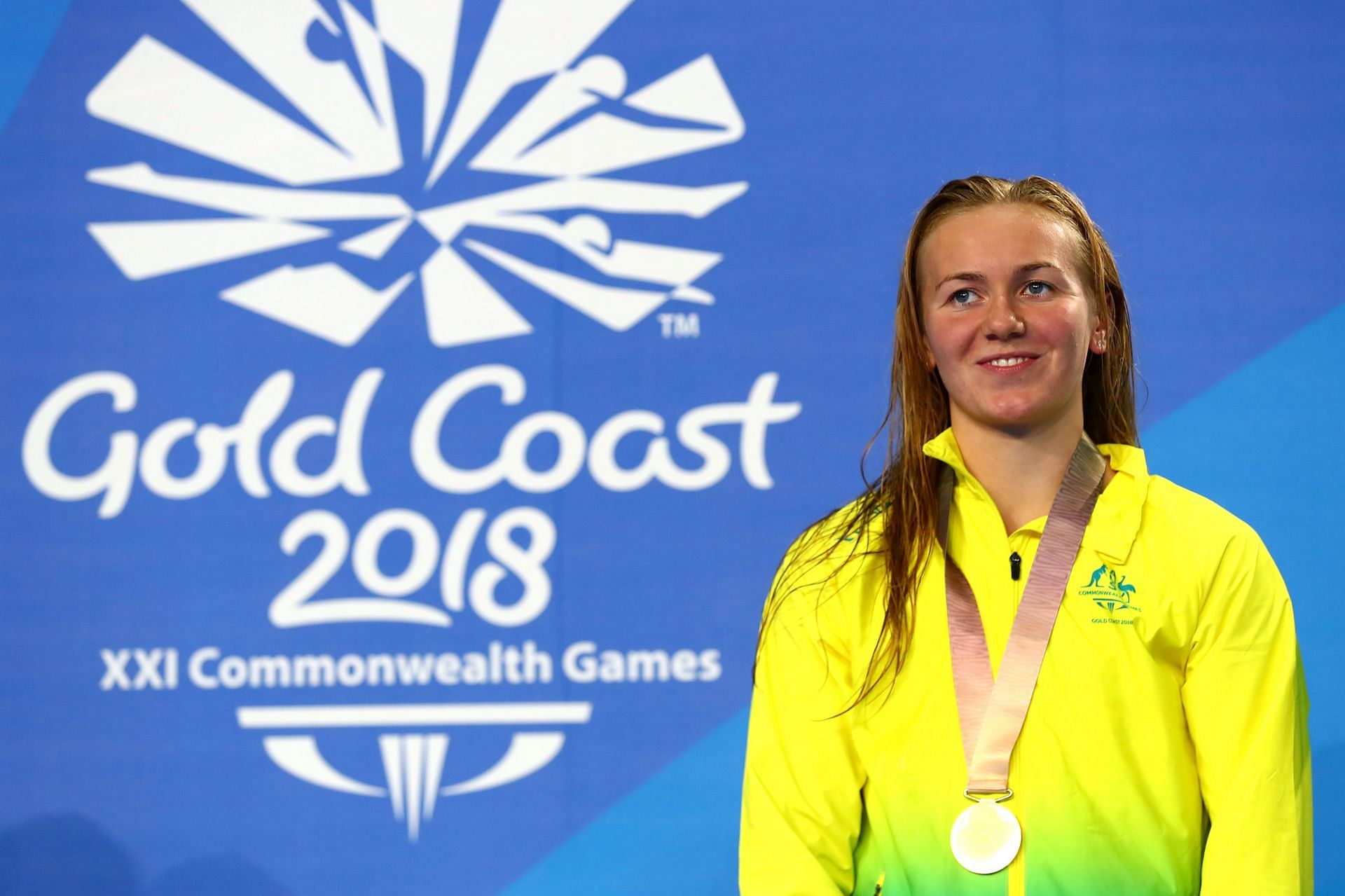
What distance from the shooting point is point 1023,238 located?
1263 mm

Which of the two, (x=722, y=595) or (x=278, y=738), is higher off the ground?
(x=722, y=595)

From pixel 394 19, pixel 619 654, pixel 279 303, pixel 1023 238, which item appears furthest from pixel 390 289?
pixel 1023 238

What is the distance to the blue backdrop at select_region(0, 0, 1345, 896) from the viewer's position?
2.71 m

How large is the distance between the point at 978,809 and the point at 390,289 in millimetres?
1952

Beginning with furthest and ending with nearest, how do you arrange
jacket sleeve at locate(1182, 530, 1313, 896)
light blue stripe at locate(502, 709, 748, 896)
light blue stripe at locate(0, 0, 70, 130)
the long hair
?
light blue stripe at locate(0, 0, 70, 130) → light blue stripe at locate(502, 709, 748, 896) → the long hair → jacket sleeve at locate(1182, 530, 1313, 896)

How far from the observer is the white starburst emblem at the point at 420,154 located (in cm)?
277

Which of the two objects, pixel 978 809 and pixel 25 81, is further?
pixel 25 81

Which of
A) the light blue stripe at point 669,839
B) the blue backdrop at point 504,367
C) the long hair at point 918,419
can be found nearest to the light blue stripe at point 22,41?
the blue backdrop at point 504,367

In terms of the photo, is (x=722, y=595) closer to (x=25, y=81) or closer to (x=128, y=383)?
(x=128, y=383)

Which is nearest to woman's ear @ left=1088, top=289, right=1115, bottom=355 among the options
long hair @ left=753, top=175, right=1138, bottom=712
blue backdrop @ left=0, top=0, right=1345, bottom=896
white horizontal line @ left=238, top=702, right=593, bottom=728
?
long hair @ left=753, top=175, right=1138, bottom=712

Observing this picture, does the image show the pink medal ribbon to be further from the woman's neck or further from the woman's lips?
the woman's lips

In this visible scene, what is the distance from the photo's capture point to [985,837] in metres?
1.18

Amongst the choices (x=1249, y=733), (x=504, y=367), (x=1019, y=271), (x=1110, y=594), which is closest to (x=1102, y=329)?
(x=1019, y=271)

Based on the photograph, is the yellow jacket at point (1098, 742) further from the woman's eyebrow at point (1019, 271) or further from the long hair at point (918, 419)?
the woman's eyebrow at point (1019, 271)
